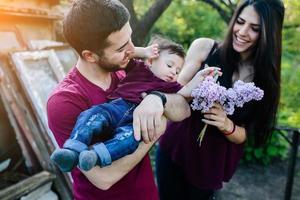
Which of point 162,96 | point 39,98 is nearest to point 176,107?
point 162,96

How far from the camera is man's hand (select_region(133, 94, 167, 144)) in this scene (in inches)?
67.8

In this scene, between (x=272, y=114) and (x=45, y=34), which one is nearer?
(x=272, y=114)

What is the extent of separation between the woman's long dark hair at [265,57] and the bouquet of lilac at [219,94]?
502 millimetres

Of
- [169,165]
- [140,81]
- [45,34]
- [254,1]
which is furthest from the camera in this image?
[45,34]

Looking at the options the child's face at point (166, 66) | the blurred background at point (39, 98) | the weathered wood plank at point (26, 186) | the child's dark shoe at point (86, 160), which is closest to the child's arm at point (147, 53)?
the child's face at point (166, 66)

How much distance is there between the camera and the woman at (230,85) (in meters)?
2.44

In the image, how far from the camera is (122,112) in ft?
5.99

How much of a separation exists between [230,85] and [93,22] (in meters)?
1.23

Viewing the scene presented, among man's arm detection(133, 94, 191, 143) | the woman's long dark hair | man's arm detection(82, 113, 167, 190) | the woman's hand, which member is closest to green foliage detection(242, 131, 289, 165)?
the woman's long dark hair

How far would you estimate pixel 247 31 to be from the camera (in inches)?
96.8

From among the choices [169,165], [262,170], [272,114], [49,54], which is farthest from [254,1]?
[262,170]

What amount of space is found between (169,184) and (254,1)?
153 cm

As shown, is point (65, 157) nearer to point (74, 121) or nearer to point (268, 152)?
point (74, 121)

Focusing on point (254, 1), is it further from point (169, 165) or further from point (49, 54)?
point (49, 54)
